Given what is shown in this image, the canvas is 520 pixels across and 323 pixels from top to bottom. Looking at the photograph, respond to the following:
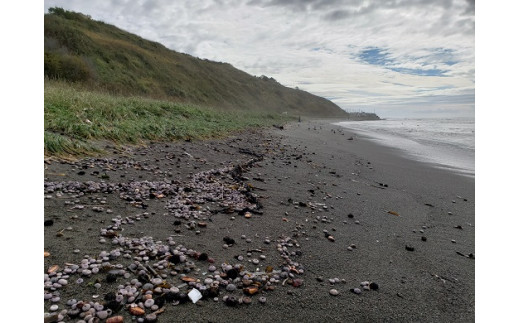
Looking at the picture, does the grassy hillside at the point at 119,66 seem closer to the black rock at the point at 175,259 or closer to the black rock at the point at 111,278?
the black rock at the point at 175,259

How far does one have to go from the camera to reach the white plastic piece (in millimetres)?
2639

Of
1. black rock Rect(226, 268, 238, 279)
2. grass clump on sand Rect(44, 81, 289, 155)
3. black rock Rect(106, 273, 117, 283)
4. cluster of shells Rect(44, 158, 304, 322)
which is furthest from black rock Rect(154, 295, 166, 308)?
grass clump on sand Rect(44, 81, 289, 155)

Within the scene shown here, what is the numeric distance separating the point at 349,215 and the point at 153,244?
312 cm

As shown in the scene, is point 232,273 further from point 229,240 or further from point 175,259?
point 229,240

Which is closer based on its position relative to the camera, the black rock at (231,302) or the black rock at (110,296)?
the black rock at (110,296)

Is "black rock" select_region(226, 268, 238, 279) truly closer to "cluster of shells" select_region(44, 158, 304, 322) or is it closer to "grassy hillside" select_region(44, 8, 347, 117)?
"cluster of shells" select_region(44, 158, 304, 322)

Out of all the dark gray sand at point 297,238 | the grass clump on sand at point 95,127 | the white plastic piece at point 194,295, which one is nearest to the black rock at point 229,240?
the dark gray sand at point 297,238

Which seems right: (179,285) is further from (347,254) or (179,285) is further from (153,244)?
(347,254)

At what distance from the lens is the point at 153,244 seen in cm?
341

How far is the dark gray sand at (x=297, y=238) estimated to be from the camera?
8.99ft

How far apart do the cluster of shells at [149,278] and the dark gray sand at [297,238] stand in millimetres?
23

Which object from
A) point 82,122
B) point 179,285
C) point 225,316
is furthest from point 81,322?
point 82,122

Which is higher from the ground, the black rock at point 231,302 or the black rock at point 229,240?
the black rock at point 229,240

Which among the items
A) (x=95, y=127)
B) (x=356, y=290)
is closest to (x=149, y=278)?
(x=356, y=290)
